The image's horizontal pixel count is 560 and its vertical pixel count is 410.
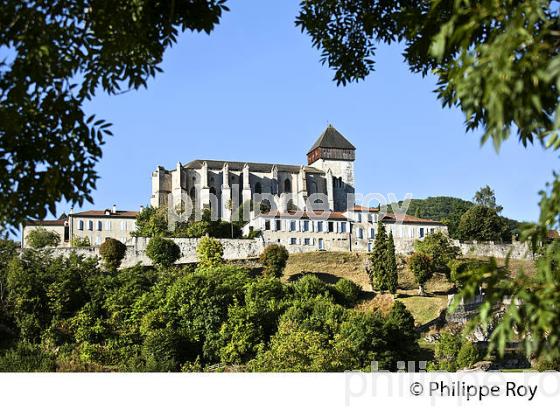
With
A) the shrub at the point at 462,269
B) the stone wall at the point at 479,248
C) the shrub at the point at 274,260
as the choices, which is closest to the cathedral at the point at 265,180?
the stone wall at the point at 479,248

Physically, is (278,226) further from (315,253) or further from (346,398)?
(346,398)

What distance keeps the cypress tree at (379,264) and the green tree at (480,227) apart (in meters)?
14.9

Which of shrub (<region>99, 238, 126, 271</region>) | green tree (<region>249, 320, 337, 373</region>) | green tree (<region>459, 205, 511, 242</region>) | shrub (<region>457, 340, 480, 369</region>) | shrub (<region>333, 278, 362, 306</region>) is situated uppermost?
green tree (<region>459, 205, 511, 242</region>)

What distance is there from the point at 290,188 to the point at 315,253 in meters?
19.3

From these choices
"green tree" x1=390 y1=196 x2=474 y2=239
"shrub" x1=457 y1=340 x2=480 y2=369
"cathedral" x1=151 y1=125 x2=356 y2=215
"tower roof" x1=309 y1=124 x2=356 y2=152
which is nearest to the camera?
"shrub" x1=457 y1=340 x2=480 y2=369

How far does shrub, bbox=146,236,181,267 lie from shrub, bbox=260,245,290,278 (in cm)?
641

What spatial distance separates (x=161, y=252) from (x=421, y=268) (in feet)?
59.3

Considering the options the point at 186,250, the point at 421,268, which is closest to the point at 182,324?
the point at 186,250

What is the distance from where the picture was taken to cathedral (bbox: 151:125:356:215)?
6925cm

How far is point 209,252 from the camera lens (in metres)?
55.2

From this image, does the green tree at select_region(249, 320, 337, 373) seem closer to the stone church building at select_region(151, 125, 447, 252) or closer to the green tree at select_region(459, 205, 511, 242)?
the stone church building at select_region(151, 125, 447, 252)

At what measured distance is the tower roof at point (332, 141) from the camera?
264 ft

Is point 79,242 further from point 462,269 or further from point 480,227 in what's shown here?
point 462,269

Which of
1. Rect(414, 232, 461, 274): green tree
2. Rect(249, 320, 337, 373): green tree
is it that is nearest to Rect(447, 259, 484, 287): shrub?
Rect(249, 320, 337, 373): green tree
